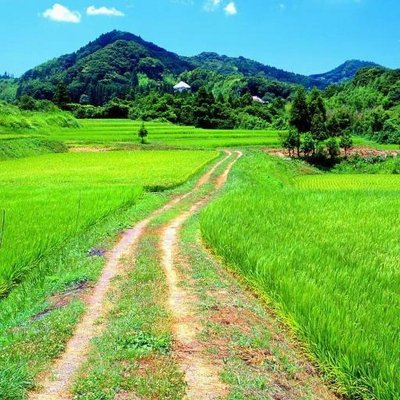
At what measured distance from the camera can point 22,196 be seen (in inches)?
631

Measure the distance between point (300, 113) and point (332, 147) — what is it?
29.7ft

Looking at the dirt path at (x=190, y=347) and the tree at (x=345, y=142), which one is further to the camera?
the tree at (x=345, y=142)

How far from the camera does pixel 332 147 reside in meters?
43.2

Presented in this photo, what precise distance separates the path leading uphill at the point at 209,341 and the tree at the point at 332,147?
35983 mm

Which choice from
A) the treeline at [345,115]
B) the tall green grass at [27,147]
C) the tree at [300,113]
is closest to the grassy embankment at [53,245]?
the tall green grass at [27,147]

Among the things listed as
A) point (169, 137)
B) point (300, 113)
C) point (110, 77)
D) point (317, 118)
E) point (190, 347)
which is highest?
point (110, 77)

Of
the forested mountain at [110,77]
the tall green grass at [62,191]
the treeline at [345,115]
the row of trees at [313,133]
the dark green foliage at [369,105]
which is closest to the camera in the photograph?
the tall green grass at [62,191]

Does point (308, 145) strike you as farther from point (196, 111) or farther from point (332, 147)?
point (196, 111)

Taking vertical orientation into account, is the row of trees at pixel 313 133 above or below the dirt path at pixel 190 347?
above

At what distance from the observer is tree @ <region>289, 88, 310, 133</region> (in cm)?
4997

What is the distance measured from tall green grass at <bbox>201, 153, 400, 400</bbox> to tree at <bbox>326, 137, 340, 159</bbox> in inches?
1125

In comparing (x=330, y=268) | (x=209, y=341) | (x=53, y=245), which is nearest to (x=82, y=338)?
(x=209, y=341)

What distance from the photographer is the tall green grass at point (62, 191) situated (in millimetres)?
8867

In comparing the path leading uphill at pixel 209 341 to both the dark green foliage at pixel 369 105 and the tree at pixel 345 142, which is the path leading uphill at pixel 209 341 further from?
the dark green foliage at pixel 369 105
